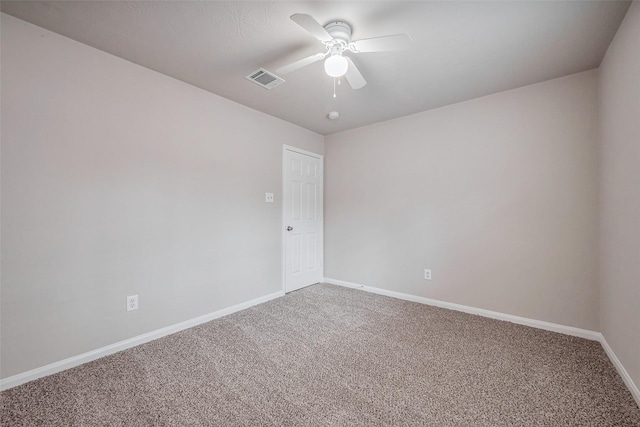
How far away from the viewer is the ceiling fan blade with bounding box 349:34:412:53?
1498 mm

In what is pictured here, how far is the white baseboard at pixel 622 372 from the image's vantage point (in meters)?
1.50

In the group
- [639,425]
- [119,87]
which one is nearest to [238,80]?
[119,87]

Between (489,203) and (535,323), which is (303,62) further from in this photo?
(535,323)

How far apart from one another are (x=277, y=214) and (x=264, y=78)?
163cm

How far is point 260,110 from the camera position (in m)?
3.16

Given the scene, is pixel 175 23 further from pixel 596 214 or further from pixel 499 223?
pixel 596 214

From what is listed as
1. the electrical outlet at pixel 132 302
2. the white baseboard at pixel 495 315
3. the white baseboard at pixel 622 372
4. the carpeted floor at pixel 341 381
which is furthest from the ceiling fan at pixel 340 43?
the white baseboard at pixel 495 315

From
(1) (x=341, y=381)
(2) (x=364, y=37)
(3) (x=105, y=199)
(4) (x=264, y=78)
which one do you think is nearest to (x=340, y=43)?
(2) (x=364, y=37)

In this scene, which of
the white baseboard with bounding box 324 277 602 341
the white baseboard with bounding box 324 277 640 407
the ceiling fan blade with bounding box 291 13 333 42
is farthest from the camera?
the white baseboard with bounding box 324 277 602 341

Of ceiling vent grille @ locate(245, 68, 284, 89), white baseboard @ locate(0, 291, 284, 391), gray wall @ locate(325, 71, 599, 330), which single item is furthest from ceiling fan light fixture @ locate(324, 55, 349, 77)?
white baseboard @ locate(0, 291, 284, 391)

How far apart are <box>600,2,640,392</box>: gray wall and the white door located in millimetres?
3028

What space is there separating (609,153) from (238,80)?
309 cm

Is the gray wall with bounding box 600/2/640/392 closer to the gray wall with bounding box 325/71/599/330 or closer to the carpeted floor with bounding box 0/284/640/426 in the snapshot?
the gray wall with bounding box 325/71/599/330

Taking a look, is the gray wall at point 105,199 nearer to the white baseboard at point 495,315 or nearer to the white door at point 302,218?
the white door at point 302,218
